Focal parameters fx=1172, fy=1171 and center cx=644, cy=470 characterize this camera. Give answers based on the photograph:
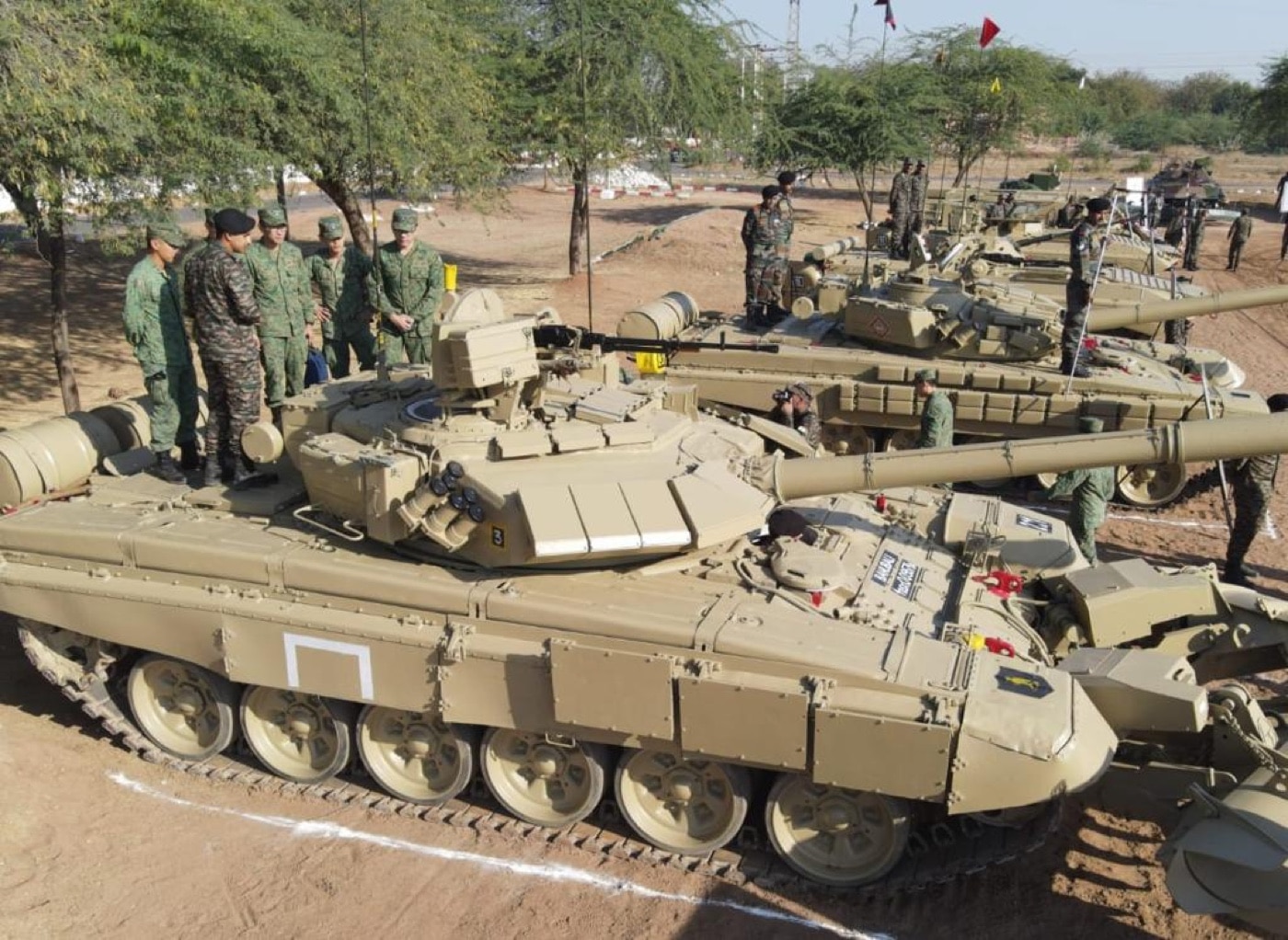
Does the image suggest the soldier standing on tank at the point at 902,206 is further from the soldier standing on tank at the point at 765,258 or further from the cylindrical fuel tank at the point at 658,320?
the cylindrical fuel tank at the point at 658,320

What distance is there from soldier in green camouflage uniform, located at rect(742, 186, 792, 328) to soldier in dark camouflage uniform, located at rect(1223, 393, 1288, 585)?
624 centimetres

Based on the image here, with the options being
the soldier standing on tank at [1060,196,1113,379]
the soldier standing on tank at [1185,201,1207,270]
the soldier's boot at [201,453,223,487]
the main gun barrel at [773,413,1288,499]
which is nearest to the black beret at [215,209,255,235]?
the soldier's boot at [201,453,223,487]

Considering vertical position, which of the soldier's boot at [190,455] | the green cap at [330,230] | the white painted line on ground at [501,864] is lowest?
the white painted line on ground at [501,864]

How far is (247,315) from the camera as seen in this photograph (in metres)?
8.39

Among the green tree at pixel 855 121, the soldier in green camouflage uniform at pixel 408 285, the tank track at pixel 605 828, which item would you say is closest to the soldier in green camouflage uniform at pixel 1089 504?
the tank track at pixel 605 828

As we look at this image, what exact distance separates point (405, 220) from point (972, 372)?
6373 millimetres

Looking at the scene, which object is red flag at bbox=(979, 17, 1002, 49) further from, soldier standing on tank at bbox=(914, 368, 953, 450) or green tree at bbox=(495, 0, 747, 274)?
soldier standing on tank at bbox=(914, 368, 953, 450)

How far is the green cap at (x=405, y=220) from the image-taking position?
Result: 10.2 metres

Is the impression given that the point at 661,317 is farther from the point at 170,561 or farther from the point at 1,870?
the point at 1,870

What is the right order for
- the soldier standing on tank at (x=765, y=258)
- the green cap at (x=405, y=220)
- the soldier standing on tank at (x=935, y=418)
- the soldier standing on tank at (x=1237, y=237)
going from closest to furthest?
the green cap at (x=405, y=220), the soldier standing on tank at (x=935, y=418), the soldier standing on tank at (x=765, y=258), the soldier standing on tank at (x=1237, y=237)

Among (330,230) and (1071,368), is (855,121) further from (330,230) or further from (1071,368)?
(330,230)

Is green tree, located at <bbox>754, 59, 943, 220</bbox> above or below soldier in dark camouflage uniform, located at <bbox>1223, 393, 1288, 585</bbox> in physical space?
above

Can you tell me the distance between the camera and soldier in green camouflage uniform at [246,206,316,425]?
9789 mm

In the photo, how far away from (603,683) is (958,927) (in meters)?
2.38
